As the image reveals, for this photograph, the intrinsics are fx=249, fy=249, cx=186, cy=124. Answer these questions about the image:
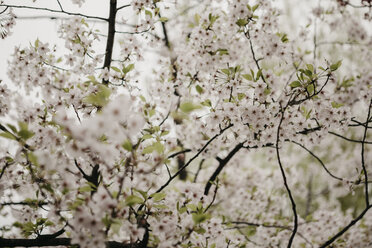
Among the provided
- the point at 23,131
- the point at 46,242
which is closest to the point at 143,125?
the point at 23,131

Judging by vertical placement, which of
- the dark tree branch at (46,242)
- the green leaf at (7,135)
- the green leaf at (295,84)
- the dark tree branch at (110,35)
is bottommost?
the dark tree branch at (46,242)

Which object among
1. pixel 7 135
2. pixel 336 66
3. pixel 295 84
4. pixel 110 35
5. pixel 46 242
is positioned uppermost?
pixel 110 35

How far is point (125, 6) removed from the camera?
11.2ft

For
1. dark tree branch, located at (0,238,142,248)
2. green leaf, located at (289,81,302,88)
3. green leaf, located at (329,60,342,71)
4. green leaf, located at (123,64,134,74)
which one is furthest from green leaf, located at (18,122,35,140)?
green leaf, located at (329,60,342,71)

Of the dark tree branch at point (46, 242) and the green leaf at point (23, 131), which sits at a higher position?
the green leaf at point (23, 131)

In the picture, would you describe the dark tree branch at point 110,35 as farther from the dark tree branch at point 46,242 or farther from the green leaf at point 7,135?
the dark tree branch at point 46,242

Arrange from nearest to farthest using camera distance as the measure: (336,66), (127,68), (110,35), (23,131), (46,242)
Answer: (23,131)
(46,242)
(336,66)
(127,68)
(110,35)

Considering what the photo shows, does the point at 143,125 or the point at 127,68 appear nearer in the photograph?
the point at 143,125

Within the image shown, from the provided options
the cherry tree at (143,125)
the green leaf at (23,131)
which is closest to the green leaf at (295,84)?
the cherry tree at (143,125)

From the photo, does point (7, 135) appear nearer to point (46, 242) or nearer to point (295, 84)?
point (46, 242)

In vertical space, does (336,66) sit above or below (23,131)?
above

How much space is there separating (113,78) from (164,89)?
98 cm

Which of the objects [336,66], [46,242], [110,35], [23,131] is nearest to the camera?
[23,131]

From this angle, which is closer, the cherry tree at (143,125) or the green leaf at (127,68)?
the cherry tree at (143,125)
